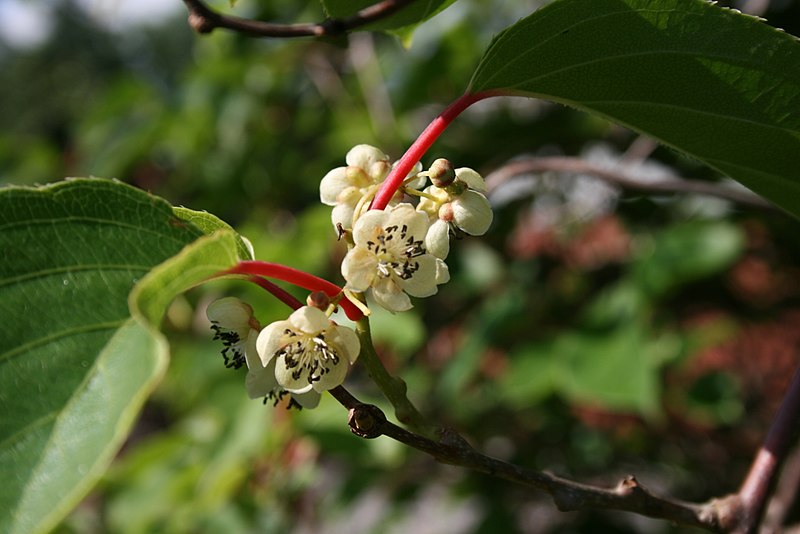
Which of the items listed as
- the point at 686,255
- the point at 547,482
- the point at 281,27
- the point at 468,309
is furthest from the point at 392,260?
the point at 468,309

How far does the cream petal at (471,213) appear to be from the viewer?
2.59 ft

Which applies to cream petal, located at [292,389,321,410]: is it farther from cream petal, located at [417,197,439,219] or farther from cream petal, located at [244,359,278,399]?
cream petal, located at [417,197,439,219]

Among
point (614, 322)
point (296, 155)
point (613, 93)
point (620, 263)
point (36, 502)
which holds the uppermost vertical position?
point (613, 93)

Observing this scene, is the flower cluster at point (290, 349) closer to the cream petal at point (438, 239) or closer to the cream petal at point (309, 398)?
the cream petal at point (309, 398)

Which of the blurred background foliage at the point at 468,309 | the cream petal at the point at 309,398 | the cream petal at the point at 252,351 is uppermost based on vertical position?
the cream petal at the point at 252,351

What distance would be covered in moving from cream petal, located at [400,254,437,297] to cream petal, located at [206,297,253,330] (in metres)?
0.17

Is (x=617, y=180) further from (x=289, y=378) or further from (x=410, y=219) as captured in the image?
(x=289, y=378)

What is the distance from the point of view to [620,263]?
2.65 meters

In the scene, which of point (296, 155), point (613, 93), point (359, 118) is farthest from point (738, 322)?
point (613, 93)

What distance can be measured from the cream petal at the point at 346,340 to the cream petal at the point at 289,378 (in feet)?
0.18

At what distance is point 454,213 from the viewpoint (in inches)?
31.2

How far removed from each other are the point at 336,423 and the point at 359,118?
147cm

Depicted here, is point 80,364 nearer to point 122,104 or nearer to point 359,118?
point 359,118

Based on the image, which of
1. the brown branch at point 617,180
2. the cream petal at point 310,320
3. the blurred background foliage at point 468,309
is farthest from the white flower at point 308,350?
the blurred background foliage at point 468,309
